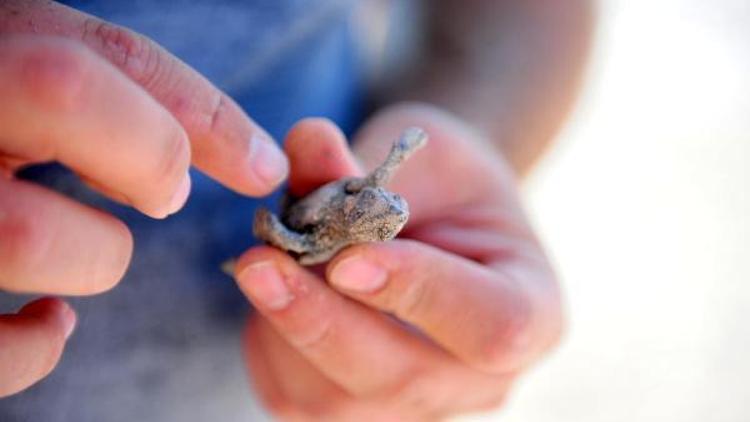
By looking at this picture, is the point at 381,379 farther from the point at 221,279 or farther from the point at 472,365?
the point at 221,279

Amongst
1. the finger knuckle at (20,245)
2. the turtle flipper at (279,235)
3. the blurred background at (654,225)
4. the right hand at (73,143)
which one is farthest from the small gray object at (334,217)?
the blurred background at (654,225)

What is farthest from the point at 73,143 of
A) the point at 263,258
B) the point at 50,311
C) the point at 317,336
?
the point at 317,336

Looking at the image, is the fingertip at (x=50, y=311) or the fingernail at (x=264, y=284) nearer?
the fingertip at (x=50, y=311)

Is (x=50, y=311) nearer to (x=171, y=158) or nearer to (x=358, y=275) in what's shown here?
(x=171, y=158)

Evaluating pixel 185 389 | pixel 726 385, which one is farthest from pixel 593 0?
pixel 726 385

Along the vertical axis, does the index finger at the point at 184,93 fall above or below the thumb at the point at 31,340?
above

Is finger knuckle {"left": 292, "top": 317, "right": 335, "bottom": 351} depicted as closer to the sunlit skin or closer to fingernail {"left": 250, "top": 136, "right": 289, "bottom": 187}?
the sunlit skin

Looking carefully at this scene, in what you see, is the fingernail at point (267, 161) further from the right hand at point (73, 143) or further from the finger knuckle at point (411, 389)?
the finger knuckle at point (411, 389)
